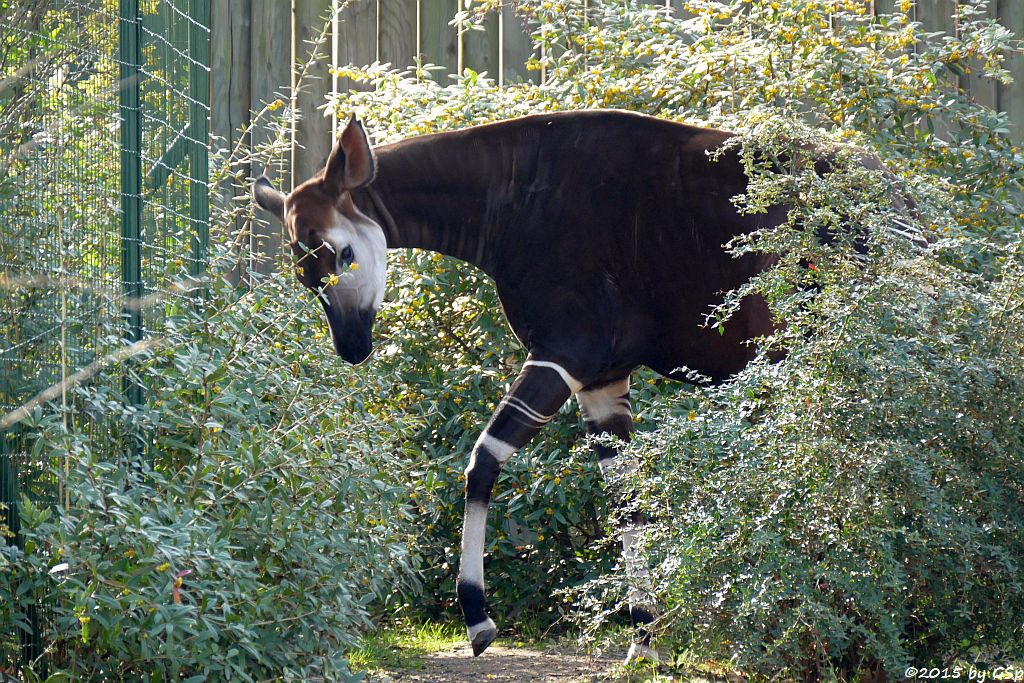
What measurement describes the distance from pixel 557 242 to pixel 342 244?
2.32 feet

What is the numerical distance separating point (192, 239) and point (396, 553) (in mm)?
1245

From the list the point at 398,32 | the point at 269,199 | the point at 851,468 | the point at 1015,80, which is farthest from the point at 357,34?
the point at 851,468

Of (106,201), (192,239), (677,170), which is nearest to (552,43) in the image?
(677,170)

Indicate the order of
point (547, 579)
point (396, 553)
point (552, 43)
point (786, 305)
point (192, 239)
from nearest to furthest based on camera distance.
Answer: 1. point (786, 305)
2. point (396, 553)
3. point (192, 239)
4. point (547, 579)
5. point (552, 43)

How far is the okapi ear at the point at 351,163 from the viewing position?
395 centimetres

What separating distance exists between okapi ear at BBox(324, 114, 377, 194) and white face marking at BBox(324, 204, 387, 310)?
113mm

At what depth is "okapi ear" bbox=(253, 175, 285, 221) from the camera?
423 centimetres

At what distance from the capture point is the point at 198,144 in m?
3.95

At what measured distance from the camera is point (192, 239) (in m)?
3.97

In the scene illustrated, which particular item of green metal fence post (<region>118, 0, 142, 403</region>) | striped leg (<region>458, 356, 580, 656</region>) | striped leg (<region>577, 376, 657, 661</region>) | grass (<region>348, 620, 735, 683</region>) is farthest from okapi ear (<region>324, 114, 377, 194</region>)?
grass (<region>348, 620, 735, 683</region>)

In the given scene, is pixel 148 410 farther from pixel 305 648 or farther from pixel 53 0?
pixel 53 0

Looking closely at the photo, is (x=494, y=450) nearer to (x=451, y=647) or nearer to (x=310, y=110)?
(x=451, y=647)

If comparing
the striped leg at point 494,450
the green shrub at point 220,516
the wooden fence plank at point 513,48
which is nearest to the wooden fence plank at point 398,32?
the wooden fence plank at point 513,48

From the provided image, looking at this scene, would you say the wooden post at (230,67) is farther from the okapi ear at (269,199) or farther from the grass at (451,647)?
the grass at (451,647)
